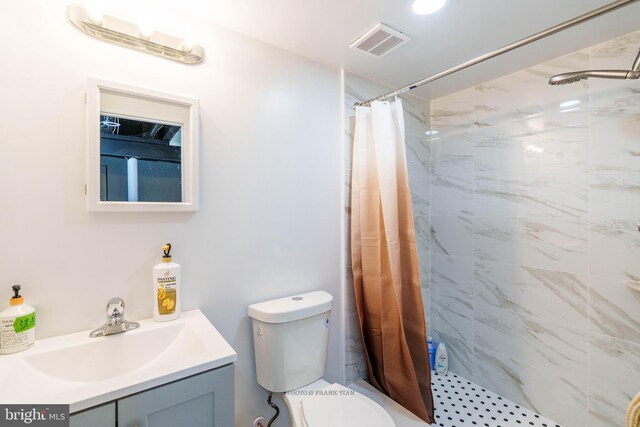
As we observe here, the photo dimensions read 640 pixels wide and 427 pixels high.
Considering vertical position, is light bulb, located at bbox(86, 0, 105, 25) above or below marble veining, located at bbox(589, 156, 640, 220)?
above

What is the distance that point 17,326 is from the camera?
0.89 metres

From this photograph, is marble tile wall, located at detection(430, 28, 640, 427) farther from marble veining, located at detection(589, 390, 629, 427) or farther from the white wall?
the white wall

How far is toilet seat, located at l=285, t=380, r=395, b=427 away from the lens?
3.80 ft

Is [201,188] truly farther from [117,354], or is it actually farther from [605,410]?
[605,410]

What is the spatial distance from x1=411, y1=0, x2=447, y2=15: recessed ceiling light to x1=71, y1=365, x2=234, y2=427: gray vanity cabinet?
5.07 feet

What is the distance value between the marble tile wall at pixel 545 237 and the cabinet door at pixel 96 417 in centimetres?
204

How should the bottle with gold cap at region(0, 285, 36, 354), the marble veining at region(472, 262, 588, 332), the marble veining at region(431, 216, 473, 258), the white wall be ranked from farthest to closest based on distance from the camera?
the marble veining at region(431, 216, 473, 258)
the marble veining at region(472, 262, 588, 332)
the white wall
the bottle with gold cap at region(0, 285, 36, 354)

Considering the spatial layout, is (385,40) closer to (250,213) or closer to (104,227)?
(250,213)

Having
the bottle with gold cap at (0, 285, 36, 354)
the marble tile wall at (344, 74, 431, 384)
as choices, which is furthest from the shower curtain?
the bottle with gold cap at (0, 285, 36, 354)

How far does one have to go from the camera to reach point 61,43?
1024 millimetres

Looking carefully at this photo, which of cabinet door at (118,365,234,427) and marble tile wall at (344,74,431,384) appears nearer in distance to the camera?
cabinet door at (118,365,234,427)

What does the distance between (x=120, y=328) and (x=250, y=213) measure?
685mm

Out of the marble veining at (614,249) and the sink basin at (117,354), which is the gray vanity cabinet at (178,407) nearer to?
the sink basin at (117,354)

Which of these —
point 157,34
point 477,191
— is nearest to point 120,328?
point 157,34
